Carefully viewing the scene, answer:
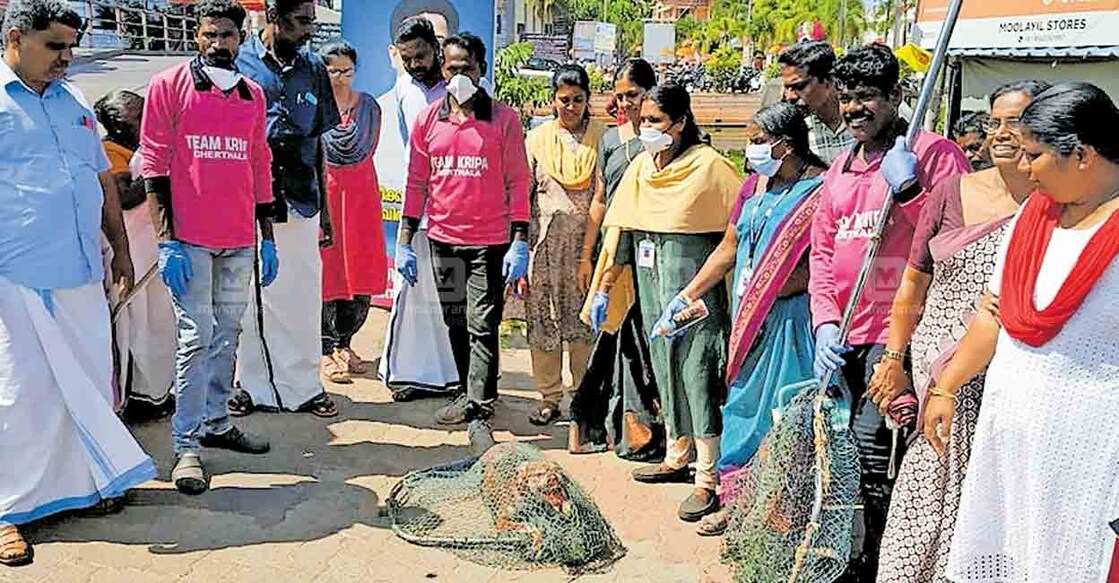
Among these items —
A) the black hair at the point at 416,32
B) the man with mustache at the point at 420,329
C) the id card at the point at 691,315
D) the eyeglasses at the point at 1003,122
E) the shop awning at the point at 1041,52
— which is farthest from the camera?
the shop awning at the point at 1041,52

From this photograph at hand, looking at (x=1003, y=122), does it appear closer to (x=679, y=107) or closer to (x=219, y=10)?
(x=679, y=107)

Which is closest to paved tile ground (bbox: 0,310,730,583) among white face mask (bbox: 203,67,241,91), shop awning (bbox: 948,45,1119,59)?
white face mask (bbox: 203,67,241,91)

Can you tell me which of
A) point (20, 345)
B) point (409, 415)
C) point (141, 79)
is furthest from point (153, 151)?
point (141, 79)

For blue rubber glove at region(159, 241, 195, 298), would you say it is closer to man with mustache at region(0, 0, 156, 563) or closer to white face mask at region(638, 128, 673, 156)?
man with mustache at region(0, 0, 156, 563)

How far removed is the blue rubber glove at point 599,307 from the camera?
174 inches

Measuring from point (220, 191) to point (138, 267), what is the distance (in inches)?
33.3

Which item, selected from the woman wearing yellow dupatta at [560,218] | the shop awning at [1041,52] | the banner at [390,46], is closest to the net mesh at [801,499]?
the woman wearing yellow dupatta at [560,218]

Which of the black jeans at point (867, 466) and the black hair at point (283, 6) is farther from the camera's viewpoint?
the black hair at point (283, 6)

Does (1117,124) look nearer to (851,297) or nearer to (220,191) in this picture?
(851,297)

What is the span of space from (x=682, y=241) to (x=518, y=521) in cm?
120

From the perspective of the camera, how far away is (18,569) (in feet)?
11.2

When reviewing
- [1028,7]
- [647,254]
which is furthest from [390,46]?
[1028,7]

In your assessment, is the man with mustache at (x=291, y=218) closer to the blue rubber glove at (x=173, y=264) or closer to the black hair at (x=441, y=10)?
the blue rubber glove at (x=173, y=264)

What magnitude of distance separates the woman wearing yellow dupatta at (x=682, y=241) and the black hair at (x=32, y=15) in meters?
2.05
